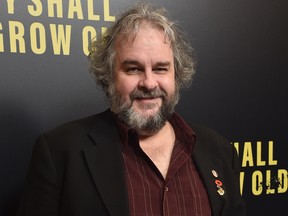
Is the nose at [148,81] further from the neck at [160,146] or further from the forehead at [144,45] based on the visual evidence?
the neck at [160,146]

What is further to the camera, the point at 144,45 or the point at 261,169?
the point at 261,169

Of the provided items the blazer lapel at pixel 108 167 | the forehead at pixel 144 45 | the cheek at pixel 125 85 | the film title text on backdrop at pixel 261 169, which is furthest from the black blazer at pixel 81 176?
the film title text on backdrop at pixel 261 169

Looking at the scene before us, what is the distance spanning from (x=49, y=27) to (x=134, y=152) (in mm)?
534

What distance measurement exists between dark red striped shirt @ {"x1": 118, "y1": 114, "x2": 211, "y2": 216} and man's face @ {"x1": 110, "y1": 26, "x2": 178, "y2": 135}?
5 cm

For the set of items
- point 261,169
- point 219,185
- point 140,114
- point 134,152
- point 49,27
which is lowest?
point 261,169

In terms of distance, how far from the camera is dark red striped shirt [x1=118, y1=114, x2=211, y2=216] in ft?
3.30

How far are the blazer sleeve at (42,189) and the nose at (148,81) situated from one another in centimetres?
30

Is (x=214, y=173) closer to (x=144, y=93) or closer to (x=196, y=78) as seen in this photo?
(x=144, y=93)

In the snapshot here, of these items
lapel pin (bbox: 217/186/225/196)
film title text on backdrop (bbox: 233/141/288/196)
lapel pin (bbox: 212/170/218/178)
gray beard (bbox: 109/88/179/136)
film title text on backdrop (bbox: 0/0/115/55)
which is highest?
film title text on backdrop (bbox: 0/0/115/55)

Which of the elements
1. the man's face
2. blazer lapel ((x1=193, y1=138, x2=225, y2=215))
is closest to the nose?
the man's face

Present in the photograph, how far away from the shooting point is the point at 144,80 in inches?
41.2

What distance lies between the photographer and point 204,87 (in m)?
1.58

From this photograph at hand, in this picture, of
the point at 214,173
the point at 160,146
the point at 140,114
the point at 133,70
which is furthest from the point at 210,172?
the point at 133,70

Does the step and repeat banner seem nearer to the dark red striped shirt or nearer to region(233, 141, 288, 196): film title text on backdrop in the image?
region(233, 141, 288, 196): film title text on backdrop
